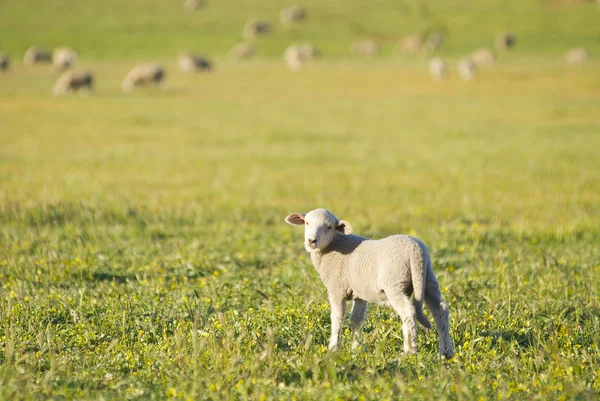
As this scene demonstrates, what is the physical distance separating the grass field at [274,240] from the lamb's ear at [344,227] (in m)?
0.83

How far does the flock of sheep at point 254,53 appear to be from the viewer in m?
48.4

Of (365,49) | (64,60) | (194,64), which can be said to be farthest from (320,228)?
(365,49)

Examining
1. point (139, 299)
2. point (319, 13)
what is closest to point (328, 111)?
point (139, 299)

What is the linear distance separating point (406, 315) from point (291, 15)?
99559mm

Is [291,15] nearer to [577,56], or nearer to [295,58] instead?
[295,58]

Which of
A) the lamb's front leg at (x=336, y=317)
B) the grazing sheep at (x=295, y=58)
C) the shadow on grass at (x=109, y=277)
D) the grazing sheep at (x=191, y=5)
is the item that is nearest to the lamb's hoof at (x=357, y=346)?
the lamb's front leg at (x=336, y=317)

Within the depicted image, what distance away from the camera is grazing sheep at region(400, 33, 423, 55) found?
269 feet

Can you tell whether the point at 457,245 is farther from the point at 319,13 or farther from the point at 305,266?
the point at 319,13

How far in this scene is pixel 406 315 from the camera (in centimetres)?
497

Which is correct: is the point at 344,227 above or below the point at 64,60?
below

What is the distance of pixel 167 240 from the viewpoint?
10219 mm

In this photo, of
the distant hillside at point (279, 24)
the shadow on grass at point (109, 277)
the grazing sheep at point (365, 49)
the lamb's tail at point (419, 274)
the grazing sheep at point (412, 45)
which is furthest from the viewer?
the distant hillside at point (279, 24)

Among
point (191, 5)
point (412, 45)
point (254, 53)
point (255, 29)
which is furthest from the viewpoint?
point (191, 5)

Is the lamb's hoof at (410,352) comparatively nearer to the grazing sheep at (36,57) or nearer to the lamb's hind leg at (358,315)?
the lamb's hind leg at (358,315)
